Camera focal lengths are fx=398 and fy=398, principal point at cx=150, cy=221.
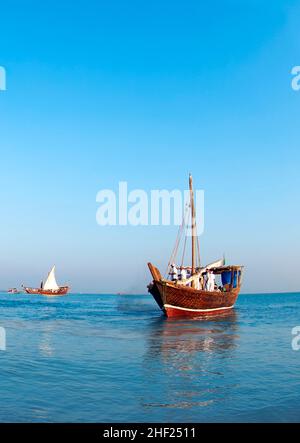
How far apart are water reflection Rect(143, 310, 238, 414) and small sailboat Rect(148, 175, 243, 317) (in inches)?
402

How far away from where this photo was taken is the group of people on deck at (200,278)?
46.2 metres

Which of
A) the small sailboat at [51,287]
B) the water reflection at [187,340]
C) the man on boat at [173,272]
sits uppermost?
the man on boat at [173,272]

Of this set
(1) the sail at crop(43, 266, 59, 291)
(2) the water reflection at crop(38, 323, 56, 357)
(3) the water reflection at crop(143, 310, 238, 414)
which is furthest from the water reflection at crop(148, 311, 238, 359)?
(1) the sail at crop(43, 266, 59, 291)

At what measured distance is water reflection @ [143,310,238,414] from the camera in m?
12.4

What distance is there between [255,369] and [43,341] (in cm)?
1412

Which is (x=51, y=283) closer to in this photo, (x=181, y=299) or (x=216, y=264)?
(x=216, y=264)

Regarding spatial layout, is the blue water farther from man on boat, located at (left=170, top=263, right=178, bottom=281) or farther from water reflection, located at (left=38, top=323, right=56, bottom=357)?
man on boat, located at (left=170, top=263, right=178, bottom=281)

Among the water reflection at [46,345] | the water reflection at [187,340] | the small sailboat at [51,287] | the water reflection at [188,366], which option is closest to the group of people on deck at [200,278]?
the water reflection at [187,340]

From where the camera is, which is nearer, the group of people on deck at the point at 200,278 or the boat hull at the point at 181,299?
the boat hull at the point at 181,299

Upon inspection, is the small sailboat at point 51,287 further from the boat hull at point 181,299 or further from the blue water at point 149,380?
the blue water at point 149,380

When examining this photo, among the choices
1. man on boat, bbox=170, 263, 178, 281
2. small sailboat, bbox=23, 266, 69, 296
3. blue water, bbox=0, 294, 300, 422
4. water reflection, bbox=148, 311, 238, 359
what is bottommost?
small sailboat, bbox=23, 266, 69, 296

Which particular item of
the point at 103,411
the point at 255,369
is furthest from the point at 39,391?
the point at 255,369

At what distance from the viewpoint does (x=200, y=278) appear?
165 feet
